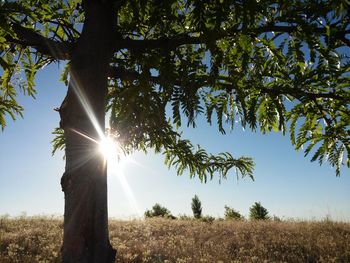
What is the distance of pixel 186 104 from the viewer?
2.59 metres

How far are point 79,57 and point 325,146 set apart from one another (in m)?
2.64

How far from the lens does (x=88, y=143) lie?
350cm

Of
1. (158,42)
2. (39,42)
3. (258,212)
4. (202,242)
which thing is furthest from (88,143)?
(258,212)

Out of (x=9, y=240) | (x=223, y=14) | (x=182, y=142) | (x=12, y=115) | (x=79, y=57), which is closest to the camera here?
(x=223, y=14)

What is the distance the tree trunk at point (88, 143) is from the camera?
322 cm

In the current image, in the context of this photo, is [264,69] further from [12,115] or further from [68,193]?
[12,115]

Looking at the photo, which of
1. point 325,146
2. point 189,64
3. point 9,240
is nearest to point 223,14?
point 189,64

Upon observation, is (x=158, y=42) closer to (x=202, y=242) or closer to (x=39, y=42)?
(x=39, y=42)

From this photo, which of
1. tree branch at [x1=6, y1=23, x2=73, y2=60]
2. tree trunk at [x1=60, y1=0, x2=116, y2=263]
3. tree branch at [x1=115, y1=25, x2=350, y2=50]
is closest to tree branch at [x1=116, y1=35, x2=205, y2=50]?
tree branch at [x1=115, y1=25, x2=350, y2=50]

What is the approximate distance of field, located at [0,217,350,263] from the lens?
29.1ft

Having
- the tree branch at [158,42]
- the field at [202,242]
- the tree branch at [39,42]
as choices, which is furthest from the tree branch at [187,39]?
the field at [202,242]

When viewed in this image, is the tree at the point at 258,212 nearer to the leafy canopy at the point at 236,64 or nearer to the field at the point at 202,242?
the field at the point at 202,242

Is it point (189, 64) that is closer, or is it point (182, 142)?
point (189, 64)

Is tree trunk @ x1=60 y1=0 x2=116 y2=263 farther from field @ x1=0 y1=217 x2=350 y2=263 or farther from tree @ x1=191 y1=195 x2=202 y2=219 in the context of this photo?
tree @ x1=191 y1=195 x2=202 y2=219
